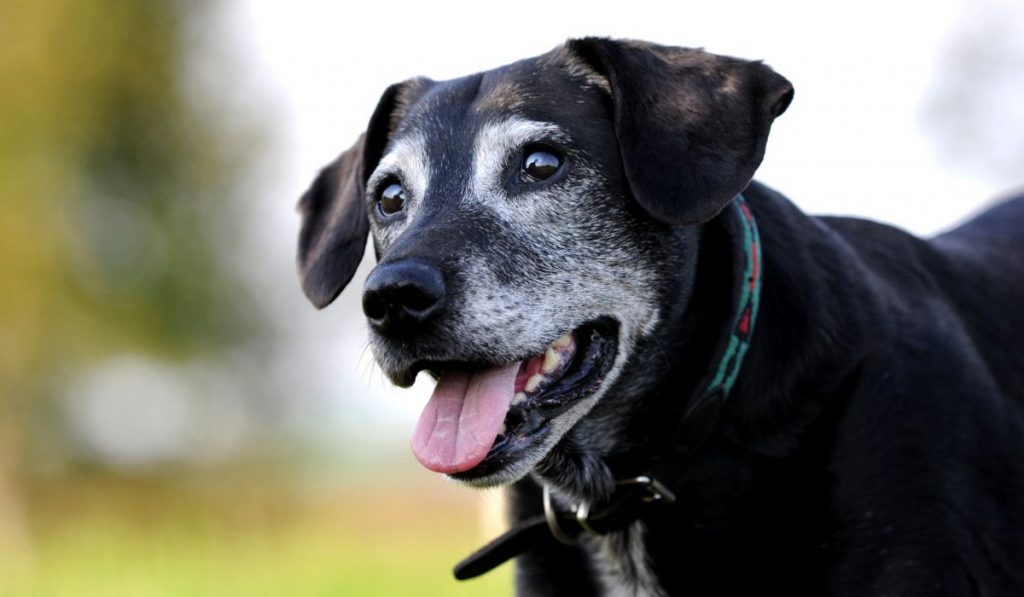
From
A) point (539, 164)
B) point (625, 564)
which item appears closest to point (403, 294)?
point (539, 164)

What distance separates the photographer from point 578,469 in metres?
3.53

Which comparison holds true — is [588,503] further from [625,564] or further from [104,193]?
[104,193]

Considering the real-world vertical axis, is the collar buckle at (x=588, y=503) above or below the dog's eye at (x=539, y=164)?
below

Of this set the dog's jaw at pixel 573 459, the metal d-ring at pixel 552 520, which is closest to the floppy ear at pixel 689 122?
the dog's jaw at pixel 573 459

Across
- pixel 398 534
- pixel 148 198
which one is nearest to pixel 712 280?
pixel 398 534

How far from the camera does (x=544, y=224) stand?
3439mm

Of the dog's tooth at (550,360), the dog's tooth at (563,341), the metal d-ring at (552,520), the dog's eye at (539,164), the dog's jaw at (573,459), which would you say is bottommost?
→ the metal d-ring at (552,520)

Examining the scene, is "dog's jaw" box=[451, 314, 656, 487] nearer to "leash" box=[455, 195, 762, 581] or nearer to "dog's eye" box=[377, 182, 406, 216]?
"leash" box=[455, 195, 762, 581]

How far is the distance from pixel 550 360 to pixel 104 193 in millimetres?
20821

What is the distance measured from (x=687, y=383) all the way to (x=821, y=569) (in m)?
0.61

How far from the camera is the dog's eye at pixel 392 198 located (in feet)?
12.2

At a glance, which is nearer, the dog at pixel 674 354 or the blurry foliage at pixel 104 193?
the dog at pixel 674 354

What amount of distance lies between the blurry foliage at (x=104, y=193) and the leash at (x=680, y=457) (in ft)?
60.8

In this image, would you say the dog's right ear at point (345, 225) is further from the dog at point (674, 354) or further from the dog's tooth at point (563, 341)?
the dog's tooth at point (563, 341)
